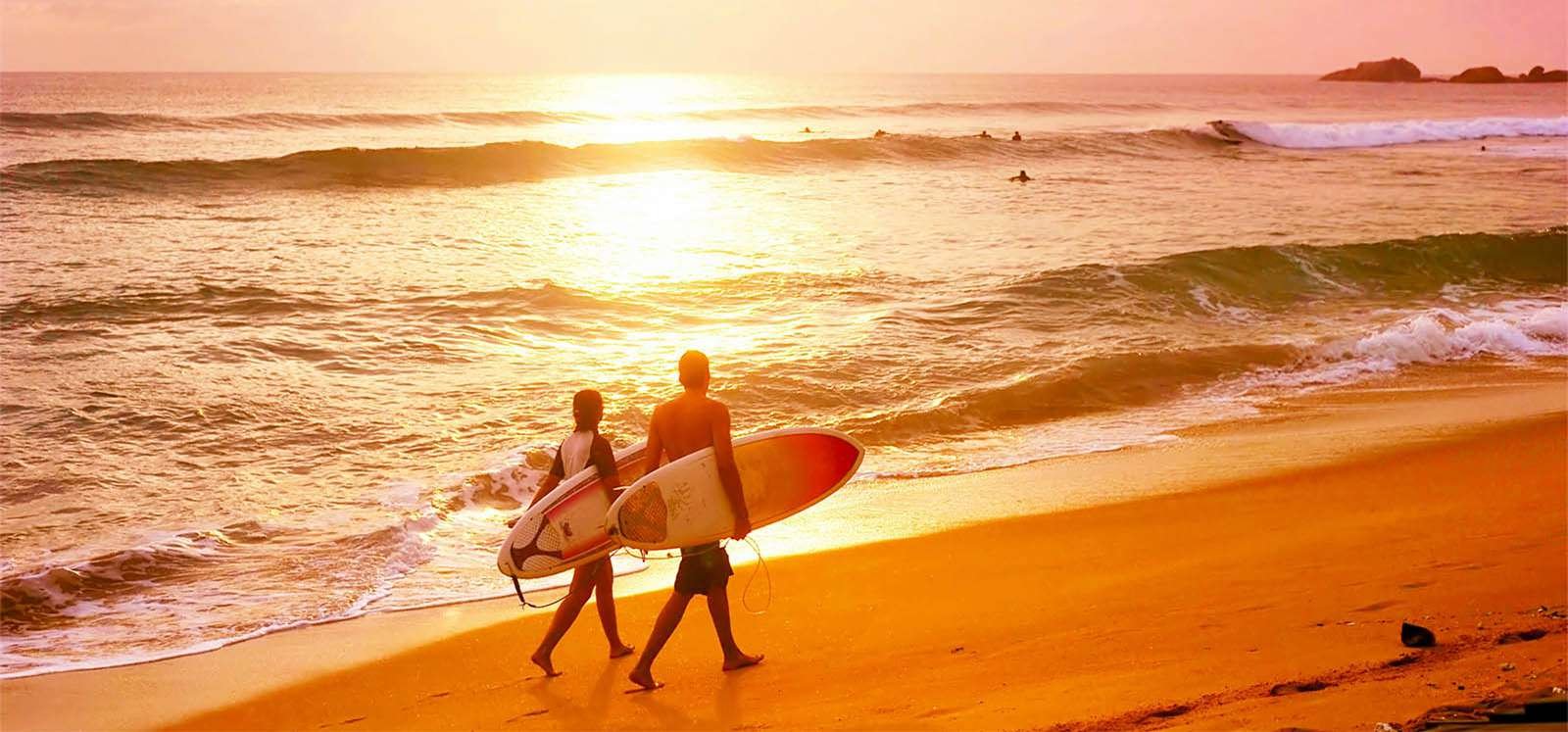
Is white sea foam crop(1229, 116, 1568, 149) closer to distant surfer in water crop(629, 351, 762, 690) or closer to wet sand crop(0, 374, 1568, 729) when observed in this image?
wet sand crop(0, 374, 1568, 729)

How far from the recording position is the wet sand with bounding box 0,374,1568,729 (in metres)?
5.00

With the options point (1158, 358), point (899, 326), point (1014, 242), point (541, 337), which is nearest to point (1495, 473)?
point (1158, 358)

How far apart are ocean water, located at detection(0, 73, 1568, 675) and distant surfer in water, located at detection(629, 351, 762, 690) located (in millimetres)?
2058

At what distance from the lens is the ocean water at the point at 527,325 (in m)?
8.63

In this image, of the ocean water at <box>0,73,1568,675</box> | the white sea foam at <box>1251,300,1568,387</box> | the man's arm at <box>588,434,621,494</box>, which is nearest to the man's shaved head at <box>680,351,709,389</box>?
the man's arm at <box>588,434,621,494</box>

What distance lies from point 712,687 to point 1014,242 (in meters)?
17.0

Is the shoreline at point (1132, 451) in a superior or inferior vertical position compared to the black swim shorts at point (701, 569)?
inferior

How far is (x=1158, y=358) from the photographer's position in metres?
13.8

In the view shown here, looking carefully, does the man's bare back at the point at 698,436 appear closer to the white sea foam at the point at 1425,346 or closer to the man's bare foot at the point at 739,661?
the man's bare foot at the point at 739,661

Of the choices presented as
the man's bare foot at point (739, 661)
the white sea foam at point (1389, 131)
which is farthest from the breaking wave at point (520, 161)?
the man's bare foot at point (739, 661)

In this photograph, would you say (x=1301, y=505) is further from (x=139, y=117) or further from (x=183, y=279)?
(x=139, y=117)

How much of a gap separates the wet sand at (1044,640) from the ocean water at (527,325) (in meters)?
0.87

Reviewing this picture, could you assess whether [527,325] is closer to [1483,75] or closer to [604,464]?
[604,464]

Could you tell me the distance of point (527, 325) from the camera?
15.4 meters
